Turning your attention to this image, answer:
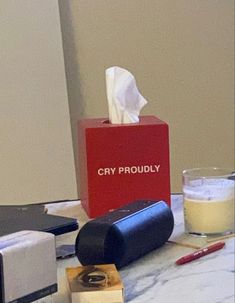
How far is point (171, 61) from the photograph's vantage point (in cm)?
179

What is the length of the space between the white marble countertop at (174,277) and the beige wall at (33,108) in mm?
690

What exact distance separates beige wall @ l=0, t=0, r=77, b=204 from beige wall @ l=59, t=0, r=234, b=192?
8 centimetres

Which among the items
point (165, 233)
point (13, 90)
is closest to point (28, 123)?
point (13, 90)

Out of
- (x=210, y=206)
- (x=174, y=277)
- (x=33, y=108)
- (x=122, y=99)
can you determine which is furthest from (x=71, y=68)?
(x=174, y=277)

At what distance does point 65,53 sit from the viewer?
1708 mm

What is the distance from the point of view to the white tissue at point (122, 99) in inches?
41.8

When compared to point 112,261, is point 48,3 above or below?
above

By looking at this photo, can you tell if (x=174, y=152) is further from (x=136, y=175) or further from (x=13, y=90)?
(x=136, y=175)

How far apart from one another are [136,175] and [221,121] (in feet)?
2.82

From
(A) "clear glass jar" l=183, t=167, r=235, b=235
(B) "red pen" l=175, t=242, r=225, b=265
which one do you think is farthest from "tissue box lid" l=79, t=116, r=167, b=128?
(B) "red pen" l=175, t=242, r=225, b=265

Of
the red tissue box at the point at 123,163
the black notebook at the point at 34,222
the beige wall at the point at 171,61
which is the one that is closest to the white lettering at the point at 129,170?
the red tissue box at the point at 123,163

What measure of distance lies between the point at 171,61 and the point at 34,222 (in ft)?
3.31

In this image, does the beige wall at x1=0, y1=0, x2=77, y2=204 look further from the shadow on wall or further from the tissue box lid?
Answer: the tissue box lid

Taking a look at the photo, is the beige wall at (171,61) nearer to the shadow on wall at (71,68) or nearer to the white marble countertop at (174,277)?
the shadow on wall at (71,68)
